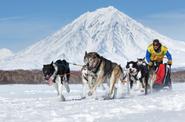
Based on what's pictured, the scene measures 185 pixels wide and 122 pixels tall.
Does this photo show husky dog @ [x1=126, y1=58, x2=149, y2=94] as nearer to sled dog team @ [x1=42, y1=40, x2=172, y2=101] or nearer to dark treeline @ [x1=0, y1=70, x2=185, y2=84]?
sled dog team @ [x1=42, y1=40, x2=172, y2=101]

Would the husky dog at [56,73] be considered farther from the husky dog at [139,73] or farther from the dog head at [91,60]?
the husky dog at [139,73]

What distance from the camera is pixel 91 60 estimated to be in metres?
13.1

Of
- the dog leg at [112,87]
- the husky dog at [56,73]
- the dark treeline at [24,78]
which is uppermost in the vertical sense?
the dark treeline at [24,78]

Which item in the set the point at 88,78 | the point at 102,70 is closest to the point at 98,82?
the point at 102,70

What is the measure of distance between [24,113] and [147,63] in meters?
7.47

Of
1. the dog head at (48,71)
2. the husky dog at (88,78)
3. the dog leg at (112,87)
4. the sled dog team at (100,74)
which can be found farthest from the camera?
the dog head at (48,71)

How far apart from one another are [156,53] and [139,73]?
3.77ft

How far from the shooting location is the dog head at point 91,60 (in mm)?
13125

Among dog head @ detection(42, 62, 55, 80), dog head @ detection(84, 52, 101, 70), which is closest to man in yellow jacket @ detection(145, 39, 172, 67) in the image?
dog head @ detection(84, 52, 101, 70)

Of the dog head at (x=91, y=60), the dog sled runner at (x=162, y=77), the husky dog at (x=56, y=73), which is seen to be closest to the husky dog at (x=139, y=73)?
the dog sled runner at (x=162, y=77)

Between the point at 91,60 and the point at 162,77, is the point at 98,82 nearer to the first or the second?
the point at 91,60

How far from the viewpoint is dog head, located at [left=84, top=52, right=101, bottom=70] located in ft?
43.1

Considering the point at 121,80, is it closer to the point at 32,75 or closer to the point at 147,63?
the point at 147,63

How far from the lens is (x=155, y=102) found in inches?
443
